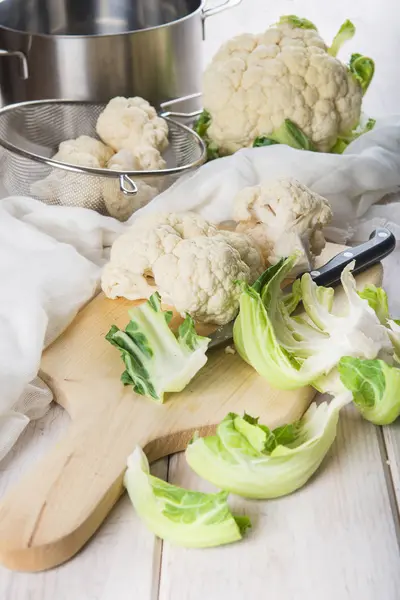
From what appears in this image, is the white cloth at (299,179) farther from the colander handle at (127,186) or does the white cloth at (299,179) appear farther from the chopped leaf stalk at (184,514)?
the chopped leaf stalk at (184,514)

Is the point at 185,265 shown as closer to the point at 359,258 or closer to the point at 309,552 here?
the point at 359,258

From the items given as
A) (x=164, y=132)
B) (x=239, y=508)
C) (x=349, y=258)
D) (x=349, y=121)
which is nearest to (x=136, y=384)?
(x=239, y=508)

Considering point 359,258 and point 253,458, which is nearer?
point 253,458

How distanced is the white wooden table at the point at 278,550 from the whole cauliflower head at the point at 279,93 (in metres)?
0.85

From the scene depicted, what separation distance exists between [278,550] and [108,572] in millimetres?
192

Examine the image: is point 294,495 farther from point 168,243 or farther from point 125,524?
point 168,243

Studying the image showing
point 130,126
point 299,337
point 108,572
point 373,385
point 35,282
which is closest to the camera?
point 108,572

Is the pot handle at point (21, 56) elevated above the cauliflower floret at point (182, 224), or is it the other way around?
the pot handle at point (21, 56)

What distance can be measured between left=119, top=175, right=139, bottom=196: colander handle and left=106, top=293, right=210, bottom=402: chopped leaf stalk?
440 mm

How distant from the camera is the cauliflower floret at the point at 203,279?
1356 millimetres

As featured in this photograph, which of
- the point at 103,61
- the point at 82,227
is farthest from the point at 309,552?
the point at 103,61

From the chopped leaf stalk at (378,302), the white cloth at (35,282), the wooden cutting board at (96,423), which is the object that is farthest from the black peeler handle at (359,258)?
the white cloth at (35,282)

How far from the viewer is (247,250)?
1454 mm

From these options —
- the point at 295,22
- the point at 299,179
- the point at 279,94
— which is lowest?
the point at 299,179
